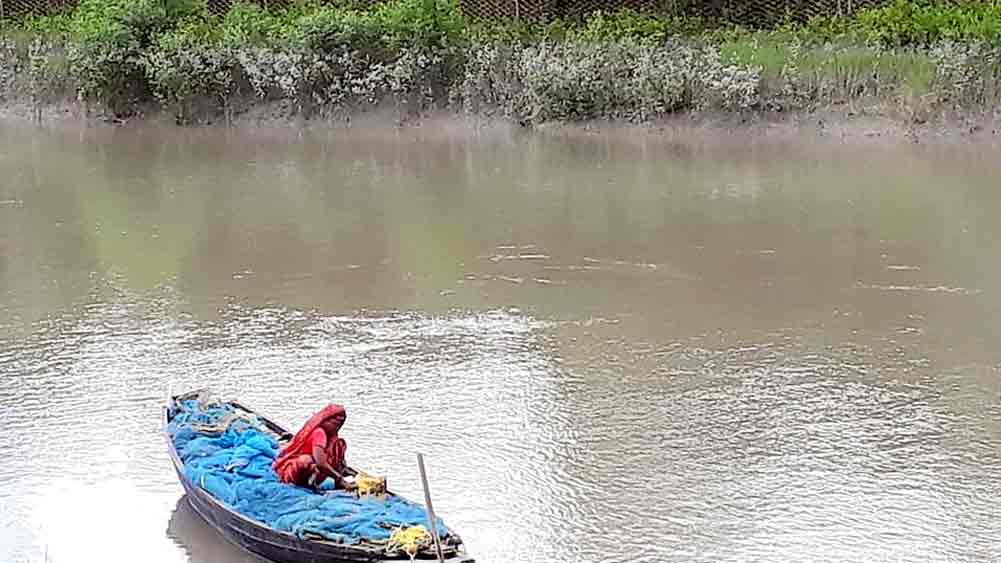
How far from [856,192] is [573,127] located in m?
5.48

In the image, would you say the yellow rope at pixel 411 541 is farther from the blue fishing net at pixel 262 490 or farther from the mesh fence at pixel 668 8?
the mesh fence at pixel 668 8

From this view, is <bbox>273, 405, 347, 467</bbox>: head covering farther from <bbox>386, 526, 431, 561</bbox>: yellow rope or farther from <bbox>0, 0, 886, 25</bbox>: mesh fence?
<bbox>0, 0, 886, 25</bbox>: mesh fence

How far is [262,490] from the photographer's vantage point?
618 cm

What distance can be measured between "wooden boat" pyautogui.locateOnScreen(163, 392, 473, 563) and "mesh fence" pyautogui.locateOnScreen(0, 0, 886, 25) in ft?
51.6

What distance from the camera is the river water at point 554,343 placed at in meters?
6.88

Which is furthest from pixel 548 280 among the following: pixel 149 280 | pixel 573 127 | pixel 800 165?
pixel 573 127

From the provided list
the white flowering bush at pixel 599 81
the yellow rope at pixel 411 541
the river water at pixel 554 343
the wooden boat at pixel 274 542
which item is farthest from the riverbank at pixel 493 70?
the yellow rope at pixel 411 541

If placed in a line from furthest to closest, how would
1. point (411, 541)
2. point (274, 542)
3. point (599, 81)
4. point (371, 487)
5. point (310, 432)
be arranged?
point (599, 81) → point (310, 432) → point (371, 487) → point (274, 542) → point (411, 541)

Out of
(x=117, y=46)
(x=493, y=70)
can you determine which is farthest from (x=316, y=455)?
(x=117, y=46)

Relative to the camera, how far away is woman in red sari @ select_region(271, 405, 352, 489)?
6.19 metres

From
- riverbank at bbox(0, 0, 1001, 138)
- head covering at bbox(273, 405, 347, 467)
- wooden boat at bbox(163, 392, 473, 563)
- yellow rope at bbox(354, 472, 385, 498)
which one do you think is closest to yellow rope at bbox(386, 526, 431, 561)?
wooden boat at bbox(163, 392, 473, 563)

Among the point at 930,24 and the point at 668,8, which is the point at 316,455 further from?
the point at 668,8

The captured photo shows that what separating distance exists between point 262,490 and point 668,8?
16730mm

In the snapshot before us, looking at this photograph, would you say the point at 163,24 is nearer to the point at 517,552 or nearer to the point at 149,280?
the point at 149,280
